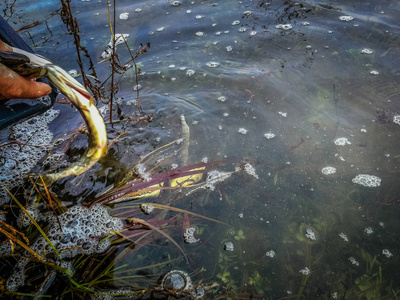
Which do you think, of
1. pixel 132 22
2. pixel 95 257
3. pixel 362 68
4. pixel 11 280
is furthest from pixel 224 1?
pixel 11 280

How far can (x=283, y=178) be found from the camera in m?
2.72

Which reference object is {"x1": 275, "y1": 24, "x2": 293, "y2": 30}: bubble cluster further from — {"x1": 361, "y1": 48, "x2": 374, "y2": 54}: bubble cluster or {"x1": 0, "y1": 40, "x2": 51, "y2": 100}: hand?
{"x1": 0, "y1": 40, "x2": 51, "y2": 100}: hand

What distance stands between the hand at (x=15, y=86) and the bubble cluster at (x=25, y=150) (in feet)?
4.17

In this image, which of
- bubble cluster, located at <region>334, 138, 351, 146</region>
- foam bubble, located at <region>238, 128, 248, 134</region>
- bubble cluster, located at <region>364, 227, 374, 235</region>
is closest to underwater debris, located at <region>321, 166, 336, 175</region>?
bubble cluster, located at <region>334, 138, 351, 146</region>

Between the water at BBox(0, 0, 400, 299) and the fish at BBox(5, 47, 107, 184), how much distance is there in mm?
569

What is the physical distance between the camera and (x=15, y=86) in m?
1.76

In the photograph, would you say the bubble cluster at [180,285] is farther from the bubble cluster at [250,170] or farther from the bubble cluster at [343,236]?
the bubble cluster at [343,236]

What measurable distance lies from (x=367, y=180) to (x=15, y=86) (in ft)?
10.2

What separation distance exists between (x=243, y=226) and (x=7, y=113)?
2.19 m

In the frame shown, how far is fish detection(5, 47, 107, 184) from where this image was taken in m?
1.83

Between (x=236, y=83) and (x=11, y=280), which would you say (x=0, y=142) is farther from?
(x=236, y=83)

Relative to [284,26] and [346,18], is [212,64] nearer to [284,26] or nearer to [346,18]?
[284,26]

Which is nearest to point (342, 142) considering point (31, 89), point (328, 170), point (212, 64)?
point (328, 170)

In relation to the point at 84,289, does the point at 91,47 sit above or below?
above
